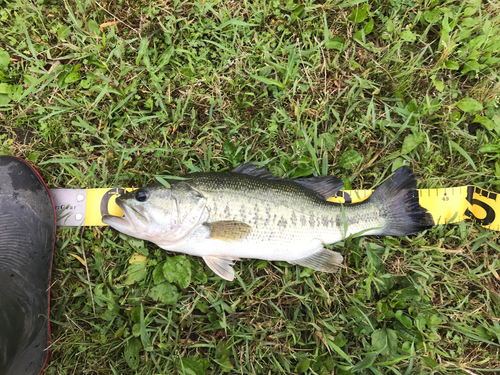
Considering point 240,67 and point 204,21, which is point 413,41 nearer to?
point 240,67

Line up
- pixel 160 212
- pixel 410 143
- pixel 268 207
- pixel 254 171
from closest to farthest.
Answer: pixel 160 212 < pixel 268 207 < pixel 254 171 < pixel 410 143

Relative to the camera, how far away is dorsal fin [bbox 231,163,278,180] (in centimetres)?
293

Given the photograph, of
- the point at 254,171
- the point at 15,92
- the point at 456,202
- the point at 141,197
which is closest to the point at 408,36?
the point at 456,202

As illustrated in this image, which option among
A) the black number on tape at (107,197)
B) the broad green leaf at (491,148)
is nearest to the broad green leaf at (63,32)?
the black number on tape at (107,197)

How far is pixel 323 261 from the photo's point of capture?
291 centimetres

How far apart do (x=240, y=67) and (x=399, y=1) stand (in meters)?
1.98

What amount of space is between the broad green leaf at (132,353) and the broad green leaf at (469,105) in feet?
14.0

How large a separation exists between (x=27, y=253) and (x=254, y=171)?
2.39m

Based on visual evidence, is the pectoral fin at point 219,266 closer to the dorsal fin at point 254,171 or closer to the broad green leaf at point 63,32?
the dorsal fin at point 254,171

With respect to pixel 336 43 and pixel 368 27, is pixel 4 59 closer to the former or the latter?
pixel 336 43

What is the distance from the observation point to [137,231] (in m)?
2.65

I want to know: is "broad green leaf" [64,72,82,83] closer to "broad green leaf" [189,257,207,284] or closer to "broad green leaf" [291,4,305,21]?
"broad green leaf" [189,257,207,284]

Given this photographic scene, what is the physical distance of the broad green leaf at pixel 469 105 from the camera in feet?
10.6

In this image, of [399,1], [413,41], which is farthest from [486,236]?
[399,1]
